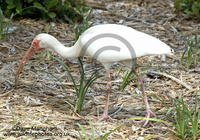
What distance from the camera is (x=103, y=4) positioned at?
28.2 feet

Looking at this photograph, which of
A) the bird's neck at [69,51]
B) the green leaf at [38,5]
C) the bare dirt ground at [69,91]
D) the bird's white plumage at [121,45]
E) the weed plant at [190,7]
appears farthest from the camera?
the weed plant at [190,7]

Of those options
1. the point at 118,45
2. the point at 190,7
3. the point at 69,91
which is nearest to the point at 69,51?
the point at 69,91

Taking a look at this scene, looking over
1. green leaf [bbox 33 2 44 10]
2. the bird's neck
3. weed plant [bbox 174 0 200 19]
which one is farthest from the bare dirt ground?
the bird's neck

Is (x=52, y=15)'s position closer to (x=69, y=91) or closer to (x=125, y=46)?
(x=69, y=91)

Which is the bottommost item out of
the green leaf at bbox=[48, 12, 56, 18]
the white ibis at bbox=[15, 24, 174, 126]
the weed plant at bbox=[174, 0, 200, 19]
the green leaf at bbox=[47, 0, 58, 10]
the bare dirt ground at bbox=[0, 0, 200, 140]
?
the bare dirt ground at bbox=[0, 0, 200, 140]

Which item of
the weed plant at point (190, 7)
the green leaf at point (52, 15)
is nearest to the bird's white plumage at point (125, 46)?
the green leaf at point (52, 15)

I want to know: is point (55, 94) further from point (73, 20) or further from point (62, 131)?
point (73, 20)

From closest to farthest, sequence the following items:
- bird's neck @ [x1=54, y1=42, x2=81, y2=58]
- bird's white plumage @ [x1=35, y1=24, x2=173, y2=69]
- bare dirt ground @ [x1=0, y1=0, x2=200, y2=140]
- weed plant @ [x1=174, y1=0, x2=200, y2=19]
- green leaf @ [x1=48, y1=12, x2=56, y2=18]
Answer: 1. bare dirt ground @ [x1=0, y1=0, x2=200, y2=140]
2. bird's white plumage @ [x1=35, y1=24, x2=173, y2=69]
3. bird's neck @ [x1=54, y1=42, x2=81, y2=58]
4. green leaf @ [x1=48, y1=12, x2=56, y2=18]
5. weed plant @ [x1=174, y1=0, x2=200, y2=19]

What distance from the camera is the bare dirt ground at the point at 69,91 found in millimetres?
3869

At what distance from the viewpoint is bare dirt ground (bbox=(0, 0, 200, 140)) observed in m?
→ 3.87

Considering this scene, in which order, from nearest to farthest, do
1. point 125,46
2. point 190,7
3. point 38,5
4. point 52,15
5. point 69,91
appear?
point 125,46, point 69,91, point 38,5, point 52,15, point 190,7

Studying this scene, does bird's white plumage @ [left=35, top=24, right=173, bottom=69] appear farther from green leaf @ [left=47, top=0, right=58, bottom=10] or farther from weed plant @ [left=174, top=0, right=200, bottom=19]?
weed plant @ [left=174, top=0, right=200, bottom=19]

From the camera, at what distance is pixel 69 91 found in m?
4.83

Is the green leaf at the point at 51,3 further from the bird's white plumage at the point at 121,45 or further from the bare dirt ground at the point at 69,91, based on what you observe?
the bird's white plumage at the point at 121,45
